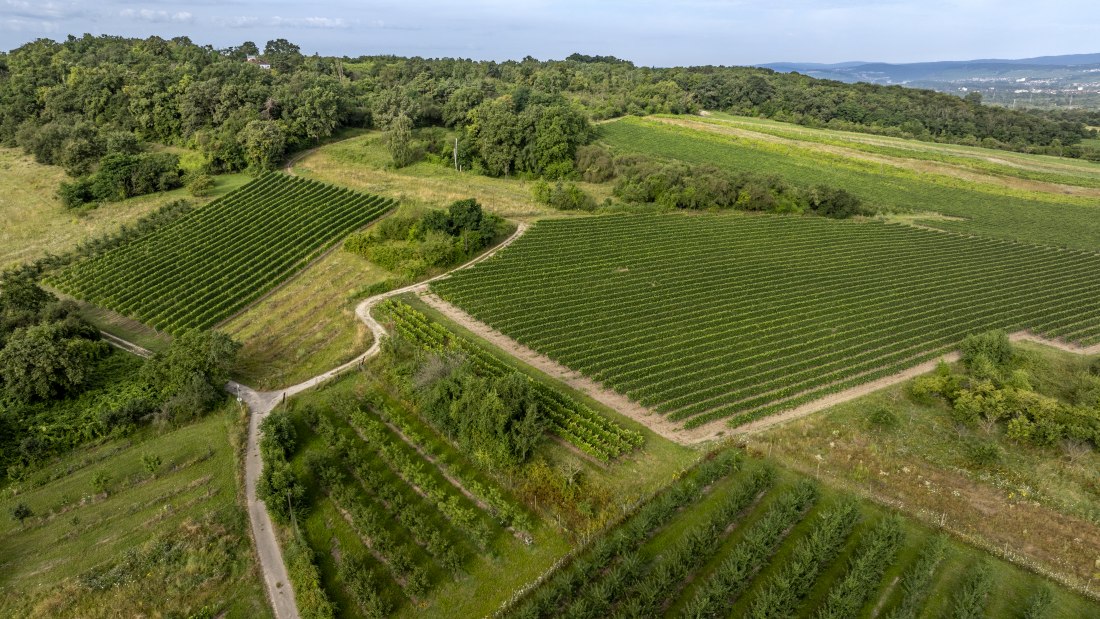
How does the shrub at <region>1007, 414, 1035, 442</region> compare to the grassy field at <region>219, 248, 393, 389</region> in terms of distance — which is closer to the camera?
the shrub at <region>1007, 414, 1035, 442</region>

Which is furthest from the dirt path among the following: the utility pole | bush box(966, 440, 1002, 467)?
the utility pole

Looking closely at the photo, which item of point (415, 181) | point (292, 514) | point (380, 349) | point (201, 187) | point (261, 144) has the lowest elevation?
point (292, 514)

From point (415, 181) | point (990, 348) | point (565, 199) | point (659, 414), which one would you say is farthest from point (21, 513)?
point (415, 181)

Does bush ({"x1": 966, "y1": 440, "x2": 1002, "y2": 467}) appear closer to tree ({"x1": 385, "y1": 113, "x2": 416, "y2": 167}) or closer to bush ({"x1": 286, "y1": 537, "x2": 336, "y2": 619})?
bush ({"x1": 286, "y1": 537, "x2": 336, "y2": 619})

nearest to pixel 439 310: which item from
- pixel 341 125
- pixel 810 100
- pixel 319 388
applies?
pixel 319 388

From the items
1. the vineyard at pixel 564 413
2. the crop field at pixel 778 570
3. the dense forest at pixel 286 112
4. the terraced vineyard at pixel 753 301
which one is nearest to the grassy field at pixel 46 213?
the dense forest at pixel 286 112

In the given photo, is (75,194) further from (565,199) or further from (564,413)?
(564,413)

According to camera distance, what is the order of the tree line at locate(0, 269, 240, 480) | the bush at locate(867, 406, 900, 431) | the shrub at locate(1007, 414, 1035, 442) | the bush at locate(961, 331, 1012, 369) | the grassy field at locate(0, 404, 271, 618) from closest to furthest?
the grassy field at locate(0, 404, 271, 618) → the shrub at locate(1007, 414, 1035, 442) → the bush at locate(867, 406, 900, 431) → the tree line at locate(0, 269, 240, 480) → the bush at locate(961, 331, 1012, 369)
